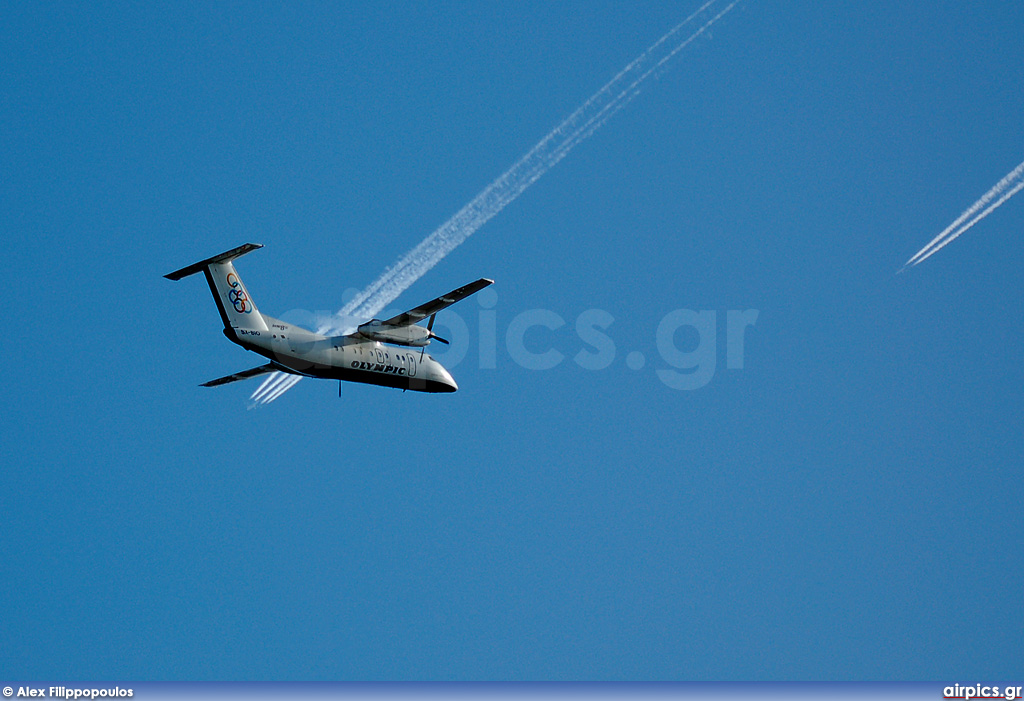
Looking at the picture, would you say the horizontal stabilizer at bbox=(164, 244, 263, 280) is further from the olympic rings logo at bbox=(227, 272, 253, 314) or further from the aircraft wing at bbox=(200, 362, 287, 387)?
the aircraft wing at bbox=(200, 362, 287, 387)

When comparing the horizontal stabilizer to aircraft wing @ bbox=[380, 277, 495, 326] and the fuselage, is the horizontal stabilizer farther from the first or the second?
aircraft wing @ bbox=[380, 277, 495, 326]

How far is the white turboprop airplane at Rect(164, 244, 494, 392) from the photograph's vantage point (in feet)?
155

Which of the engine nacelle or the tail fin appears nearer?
the tail fin

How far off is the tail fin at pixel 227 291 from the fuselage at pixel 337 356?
0.29 m

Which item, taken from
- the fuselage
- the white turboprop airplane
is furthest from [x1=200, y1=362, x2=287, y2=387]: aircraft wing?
the fuselage

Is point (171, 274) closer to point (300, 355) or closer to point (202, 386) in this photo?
point (300, 355)

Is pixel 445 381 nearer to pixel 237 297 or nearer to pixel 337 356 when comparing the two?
pixel 337 356

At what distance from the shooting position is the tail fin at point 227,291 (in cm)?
4712

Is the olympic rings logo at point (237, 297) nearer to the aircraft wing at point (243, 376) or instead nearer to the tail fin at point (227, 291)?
the tail fin at point (227, 291)

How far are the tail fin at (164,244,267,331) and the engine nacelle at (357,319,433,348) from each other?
3.45 metres

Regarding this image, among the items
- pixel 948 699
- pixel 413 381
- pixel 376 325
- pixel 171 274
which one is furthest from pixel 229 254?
pixel 948 699

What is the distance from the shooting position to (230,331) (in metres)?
47.2

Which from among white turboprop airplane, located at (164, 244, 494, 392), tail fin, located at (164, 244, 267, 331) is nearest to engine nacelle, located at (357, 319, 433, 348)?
white turboprop airplane, located at (164, 244, 494, 392)

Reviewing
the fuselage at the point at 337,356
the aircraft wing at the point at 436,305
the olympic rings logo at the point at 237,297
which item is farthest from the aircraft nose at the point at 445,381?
the olympic rings logo at the point at 237,297
